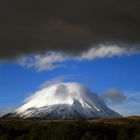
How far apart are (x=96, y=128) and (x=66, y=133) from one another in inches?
895

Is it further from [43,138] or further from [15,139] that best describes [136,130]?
[15,139]

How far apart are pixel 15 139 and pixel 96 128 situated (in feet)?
143

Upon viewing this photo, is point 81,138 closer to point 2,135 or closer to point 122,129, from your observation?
point 122,129

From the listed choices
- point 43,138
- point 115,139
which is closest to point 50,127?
point 43,138

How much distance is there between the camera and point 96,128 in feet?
643

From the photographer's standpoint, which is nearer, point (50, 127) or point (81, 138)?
point (81, 138)

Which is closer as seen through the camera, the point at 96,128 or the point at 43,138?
the point at 43,138

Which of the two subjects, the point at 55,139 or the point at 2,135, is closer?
the point at 55,139

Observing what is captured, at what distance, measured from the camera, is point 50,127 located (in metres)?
190

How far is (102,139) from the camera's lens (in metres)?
177

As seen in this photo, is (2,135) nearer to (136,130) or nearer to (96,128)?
(96,128)

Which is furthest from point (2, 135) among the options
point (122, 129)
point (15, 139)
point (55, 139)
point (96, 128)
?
point (122, 129)

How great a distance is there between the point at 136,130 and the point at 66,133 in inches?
1404

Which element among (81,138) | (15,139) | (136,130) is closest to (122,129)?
(136,130)
